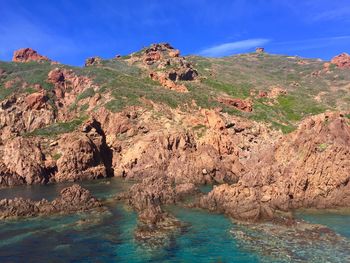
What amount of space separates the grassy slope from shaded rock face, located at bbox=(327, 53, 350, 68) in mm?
11933

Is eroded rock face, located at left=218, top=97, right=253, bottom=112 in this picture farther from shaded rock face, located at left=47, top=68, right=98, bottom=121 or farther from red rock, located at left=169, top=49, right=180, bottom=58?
red rock, located at left=169, top=49, right=180, bottom=58

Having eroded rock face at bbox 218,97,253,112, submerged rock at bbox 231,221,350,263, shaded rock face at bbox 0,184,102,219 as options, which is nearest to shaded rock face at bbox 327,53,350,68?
eroded rock face at bbox 218,97,253,112

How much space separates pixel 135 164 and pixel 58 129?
2101 cm

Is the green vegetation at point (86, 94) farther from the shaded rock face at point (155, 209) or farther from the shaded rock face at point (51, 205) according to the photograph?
the shaded rock face at point (51, 205)

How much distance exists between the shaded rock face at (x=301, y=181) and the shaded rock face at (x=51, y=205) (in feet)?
45.4

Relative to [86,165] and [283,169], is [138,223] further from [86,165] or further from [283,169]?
[86,165]

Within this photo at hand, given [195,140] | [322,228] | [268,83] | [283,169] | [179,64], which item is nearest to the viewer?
[322,228]

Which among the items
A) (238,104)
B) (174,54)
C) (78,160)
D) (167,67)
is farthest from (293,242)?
(174,54)

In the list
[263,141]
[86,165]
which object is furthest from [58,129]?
[263,141]

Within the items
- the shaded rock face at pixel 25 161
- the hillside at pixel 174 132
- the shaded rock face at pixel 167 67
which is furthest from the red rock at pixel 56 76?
the shaded rock face at pixel 25 161

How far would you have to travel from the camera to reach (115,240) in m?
34.0

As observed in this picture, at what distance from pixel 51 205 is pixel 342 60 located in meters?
173

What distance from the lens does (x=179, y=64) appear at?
128 m

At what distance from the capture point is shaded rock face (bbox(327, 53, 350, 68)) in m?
183
